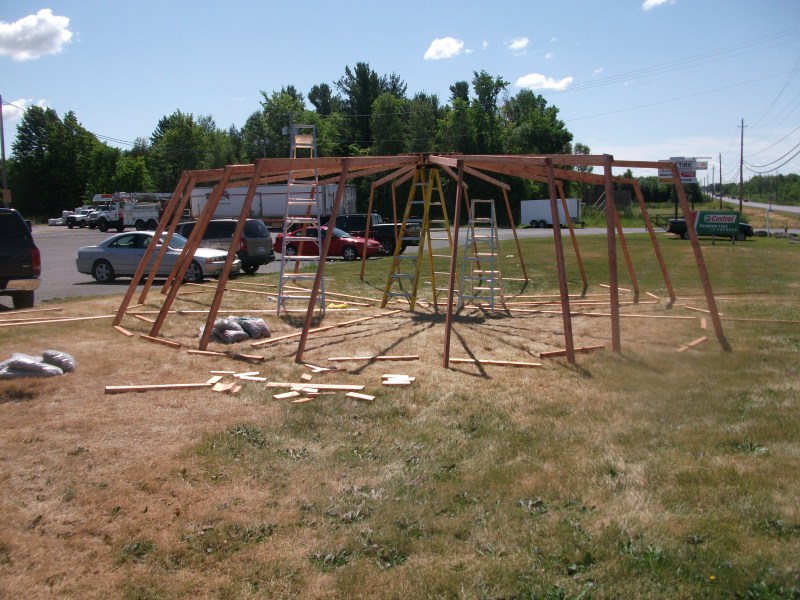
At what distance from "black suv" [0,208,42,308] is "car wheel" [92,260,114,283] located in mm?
6272

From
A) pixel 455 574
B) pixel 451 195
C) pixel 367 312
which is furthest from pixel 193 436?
pixel 451 195

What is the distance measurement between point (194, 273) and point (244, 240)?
270 cm

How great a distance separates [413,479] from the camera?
520cm

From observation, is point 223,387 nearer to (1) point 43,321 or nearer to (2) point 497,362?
(2) point 497,362

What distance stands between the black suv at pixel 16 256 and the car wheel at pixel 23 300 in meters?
0.52

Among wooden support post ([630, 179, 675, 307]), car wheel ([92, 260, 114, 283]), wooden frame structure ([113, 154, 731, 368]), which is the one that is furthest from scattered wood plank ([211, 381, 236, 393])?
car wheel ([92, 260, 114, 283])

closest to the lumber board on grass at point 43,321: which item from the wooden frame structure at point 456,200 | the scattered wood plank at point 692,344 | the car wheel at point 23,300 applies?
the wooden frame structure at point 456,200

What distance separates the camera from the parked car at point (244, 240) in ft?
69.4

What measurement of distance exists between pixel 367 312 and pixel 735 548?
373 inches

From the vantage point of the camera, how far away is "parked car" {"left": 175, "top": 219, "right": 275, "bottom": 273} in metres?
21.1

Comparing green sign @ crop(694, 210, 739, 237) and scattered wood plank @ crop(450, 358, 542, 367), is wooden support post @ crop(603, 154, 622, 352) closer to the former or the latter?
scattered wood plank @ crop(450, 358, 542, 367)

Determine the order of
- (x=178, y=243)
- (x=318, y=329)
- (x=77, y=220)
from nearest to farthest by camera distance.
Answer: (x=318, y=329)
(x=178, y=243)
(x=77, y=220)

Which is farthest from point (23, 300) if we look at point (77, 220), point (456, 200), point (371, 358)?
point (77, 220)

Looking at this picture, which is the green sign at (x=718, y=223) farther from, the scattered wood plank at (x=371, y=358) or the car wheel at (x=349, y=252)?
the scattered wood plank at (x=371, y=358)
